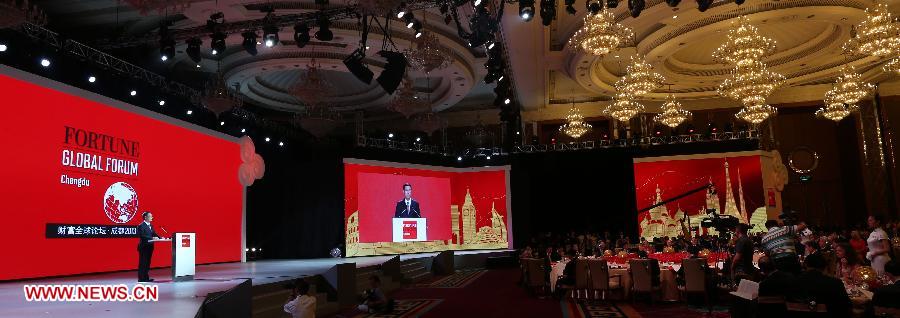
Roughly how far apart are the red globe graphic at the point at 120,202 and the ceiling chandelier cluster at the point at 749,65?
10.8 metres

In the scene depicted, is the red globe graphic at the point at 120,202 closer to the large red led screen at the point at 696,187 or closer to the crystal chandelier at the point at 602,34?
the crystal chandelier at the point at 602,34

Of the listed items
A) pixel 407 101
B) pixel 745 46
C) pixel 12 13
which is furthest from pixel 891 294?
pixel 407 101

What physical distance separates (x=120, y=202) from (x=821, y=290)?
11.2m

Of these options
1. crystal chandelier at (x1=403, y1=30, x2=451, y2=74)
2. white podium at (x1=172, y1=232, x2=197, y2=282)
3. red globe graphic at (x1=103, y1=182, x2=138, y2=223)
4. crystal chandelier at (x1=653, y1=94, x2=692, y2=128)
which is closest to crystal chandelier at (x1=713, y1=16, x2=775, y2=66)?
crystal chandelier at (x1=653, y1=94, x2=692, y2=128)

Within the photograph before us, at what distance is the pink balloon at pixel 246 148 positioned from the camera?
15.1 m

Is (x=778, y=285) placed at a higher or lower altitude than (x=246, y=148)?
lower

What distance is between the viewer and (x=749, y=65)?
10.5m

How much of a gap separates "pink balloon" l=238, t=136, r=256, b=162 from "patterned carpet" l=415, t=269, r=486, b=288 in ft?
18.0

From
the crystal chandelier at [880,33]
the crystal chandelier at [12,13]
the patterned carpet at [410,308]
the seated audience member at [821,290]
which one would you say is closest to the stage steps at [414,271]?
the patterned carpet at [410,308]

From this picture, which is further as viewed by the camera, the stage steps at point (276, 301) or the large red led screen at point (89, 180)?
the large red led screen at point (89, 180)

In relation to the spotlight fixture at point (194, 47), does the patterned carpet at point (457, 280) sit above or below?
below

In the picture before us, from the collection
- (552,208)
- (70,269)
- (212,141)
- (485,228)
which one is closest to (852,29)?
(552,208)

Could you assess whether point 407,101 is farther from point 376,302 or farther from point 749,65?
point 749,65

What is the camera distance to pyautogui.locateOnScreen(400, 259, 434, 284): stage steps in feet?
43.5
